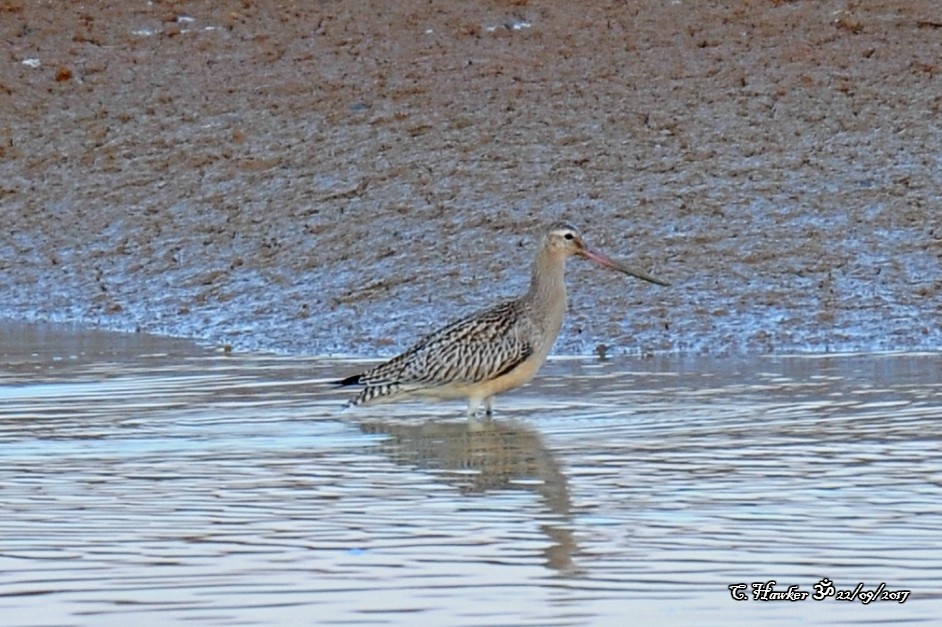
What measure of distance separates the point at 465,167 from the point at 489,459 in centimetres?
658

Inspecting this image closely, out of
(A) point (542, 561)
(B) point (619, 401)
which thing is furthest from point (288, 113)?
(A) point (542, 561)

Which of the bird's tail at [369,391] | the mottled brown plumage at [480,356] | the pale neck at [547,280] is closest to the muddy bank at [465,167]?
the pale neck at [547,280]

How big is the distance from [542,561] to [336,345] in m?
5.79

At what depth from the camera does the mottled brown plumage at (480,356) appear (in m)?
9.57

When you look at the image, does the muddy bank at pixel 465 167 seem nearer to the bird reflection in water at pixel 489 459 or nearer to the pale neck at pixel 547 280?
the pale neck at pixel 547 280

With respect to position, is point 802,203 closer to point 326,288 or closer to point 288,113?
point 326,288

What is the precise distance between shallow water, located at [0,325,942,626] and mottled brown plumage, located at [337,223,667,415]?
122 mm

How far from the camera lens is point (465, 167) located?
14492mm

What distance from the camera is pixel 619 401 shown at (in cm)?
939

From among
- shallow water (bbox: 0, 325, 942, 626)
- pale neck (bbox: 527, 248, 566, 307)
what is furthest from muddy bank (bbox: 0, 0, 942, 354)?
shallow water (bbox: 0, 325, 942, 626)

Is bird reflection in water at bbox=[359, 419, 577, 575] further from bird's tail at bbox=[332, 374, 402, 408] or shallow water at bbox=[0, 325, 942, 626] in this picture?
bird's tail at bbox=[332, 374, 402, 408]

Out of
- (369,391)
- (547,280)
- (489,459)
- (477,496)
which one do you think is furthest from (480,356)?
(477,496)

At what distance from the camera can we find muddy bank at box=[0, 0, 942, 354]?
12.2m

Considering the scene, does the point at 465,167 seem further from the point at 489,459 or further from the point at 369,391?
the point at 489,459
